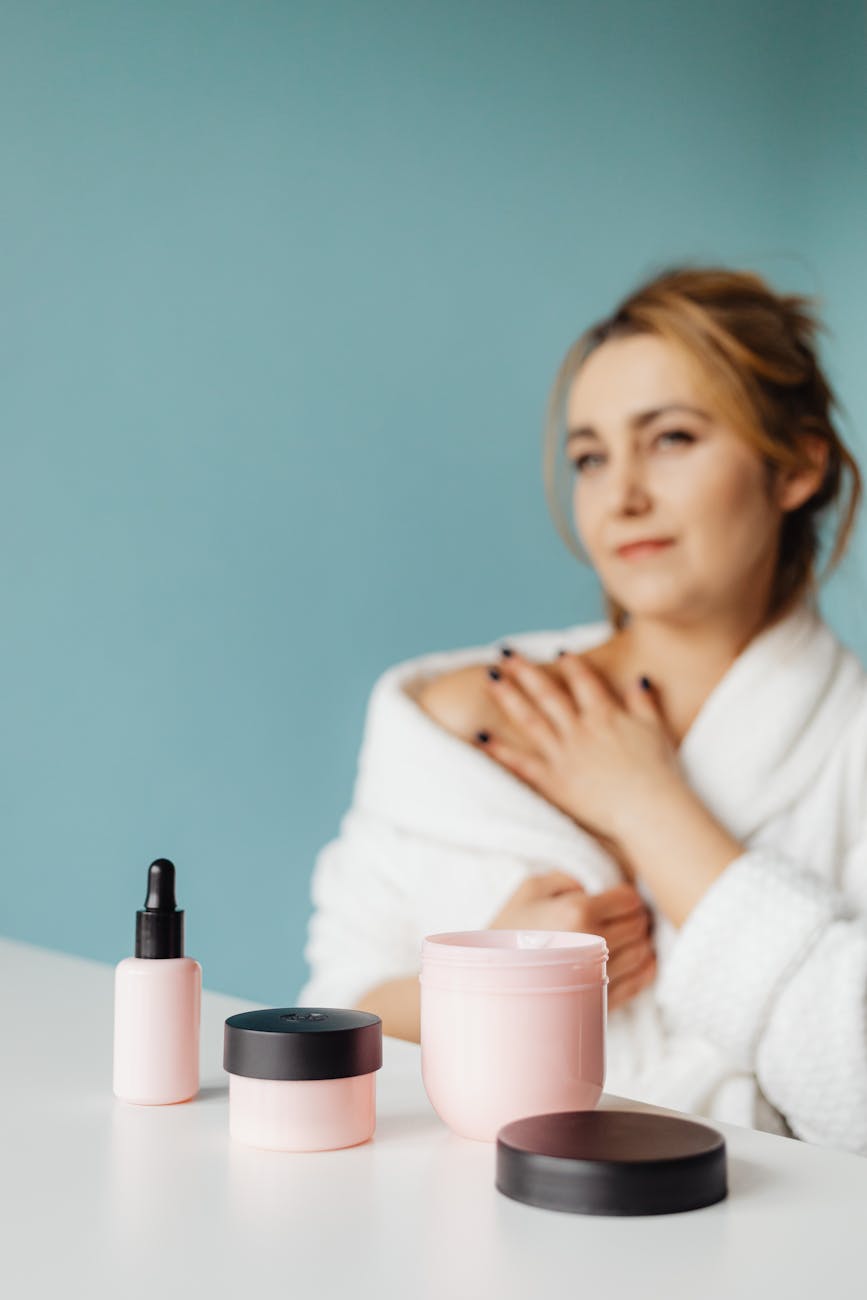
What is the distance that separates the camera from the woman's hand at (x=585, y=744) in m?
1.17

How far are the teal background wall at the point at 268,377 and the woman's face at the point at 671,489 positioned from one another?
0.28 metres

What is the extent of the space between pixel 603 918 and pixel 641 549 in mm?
366

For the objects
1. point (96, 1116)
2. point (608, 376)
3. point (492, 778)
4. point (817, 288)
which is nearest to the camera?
point (96, 1116)

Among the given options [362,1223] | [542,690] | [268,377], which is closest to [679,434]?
[542,690]

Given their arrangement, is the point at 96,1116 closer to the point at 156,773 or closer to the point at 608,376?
the point at 156,773

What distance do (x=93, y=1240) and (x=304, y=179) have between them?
120 centimetres

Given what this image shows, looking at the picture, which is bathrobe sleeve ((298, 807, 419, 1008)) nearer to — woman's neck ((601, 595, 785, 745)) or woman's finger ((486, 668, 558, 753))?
woman's finger ((486, 668, 558, 753))

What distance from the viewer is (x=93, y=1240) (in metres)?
0.37

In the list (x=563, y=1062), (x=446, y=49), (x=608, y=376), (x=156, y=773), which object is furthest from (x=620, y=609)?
(x=563, y=1062)

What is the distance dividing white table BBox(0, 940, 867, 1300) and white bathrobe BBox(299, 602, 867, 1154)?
555 millimetres

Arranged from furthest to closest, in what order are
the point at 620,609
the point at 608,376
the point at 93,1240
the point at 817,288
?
1. the point at 817,288
2. the point at 620,609
3. the point at 608,376
4. the point at 93,1240

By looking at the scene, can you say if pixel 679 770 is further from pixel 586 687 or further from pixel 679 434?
pixel 679 434

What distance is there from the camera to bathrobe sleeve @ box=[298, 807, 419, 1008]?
45.9 inches

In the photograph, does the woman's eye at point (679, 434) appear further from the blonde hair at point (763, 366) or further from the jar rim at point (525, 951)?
the jar rim at point (525, 951)
